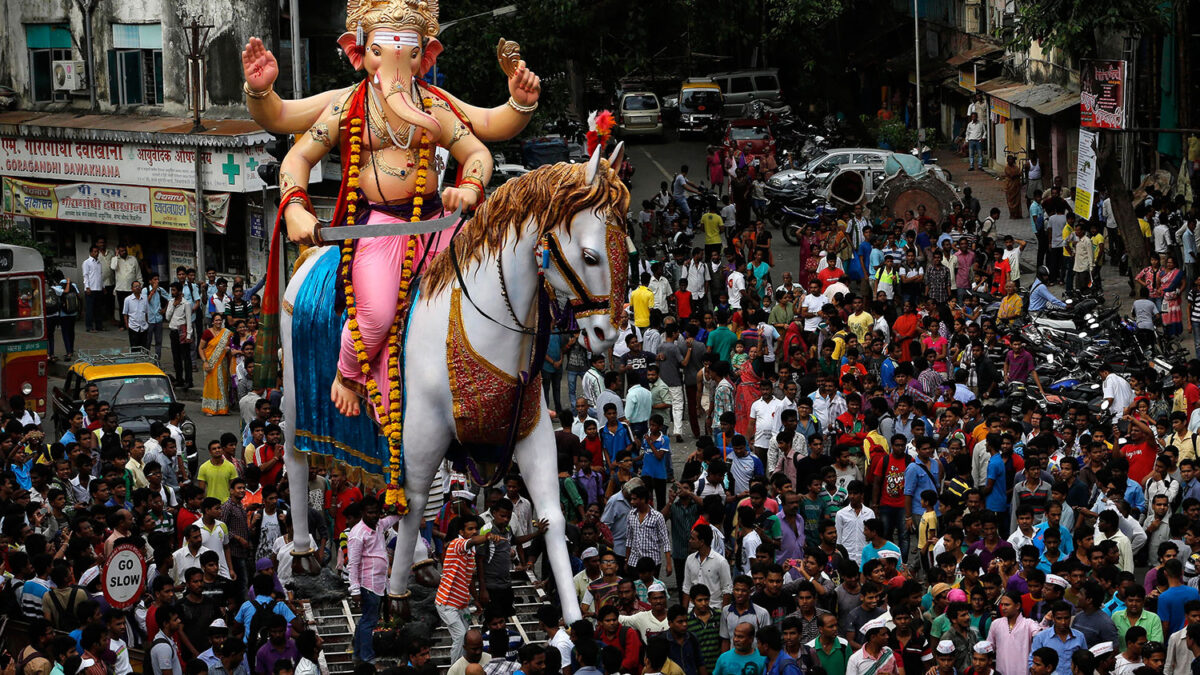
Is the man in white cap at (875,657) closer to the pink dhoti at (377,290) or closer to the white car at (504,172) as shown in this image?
the pink dhoti at (377,290)

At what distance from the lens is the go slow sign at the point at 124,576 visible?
46.1 ft

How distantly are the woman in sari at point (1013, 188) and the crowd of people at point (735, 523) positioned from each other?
37.5 ft

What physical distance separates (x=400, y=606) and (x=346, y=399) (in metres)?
1.46

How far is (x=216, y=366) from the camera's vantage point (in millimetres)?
25312

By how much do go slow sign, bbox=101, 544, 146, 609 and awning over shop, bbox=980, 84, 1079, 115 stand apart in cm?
2451

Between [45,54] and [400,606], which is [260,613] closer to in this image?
[400,606]

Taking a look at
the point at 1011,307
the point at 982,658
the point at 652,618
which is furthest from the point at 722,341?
the point at 982,658

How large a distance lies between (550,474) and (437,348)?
1.08 metres

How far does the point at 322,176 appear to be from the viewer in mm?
33406

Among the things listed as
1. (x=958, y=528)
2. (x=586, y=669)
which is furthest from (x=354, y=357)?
(x=958, y=528)

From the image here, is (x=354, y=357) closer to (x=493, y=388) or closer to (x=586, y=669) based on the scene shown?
(x=493, y=388)

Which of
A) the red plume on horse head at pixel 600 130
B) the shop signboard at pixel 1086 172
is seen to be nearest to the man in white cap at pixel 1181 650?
the red plume on horse head at pixel 600 130

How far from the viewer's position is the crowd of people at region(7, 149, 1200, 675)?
→ 523 inches

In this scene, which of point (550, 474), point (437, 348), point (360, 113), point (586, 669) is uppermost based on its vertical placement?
point (360, 113)
